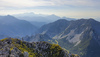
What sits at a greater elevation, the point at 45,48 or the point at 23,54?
the point at 23,54

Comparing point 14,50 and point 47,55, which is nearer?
point 14,50

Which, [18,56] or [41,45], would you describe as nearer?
[18,56]

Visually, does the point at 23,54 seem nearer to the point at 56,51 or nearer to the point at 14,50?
the point at 14,50

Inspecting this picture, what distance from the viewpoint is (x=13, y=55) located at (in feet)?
229

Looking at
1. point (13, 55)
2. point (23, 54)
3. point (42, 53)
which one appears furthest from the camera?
point (42, 53)

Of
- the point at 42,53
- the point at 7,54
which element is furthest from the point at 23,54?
the point at 42,53

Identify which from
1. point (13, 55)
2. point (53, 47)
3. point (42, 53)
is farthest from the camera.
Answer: point (53, 47)

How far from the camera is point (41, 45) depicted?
122938 millimetres

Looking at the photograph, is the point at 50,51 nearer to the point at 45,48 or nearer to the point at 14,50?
the point at 45,48

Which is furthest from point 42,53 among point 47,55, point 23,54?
point 23,54

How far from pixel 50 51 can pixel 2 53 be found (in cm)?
5569

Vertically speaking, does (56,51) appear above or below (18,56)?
below

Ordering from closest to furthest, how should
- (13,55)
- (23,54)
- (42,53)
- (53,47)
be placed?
1. (13,55)
2. (23,54)
3. (42,53)
4. (53,47)

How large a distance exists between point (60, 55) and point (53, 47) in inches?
491
